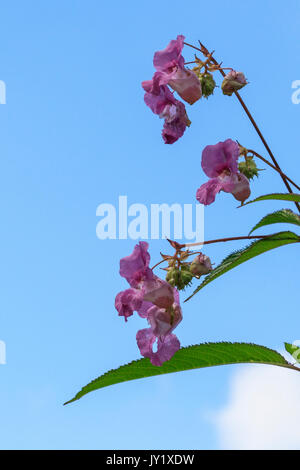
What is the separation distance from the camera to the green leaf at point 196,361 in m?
2.03

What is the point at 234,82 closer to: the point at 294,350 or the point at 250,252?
the point at 250,252

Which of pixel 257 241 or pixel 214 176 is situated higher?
pixel 214 176

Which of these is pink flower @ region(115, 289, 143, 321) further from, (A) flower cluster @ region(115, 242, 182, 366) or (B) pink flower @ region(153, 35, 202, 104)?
(B) pink flower @ region(153, 35, 202, 104)

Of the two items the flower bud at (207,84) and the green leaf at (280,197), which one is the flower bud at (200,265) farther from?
the flower bud at (207,84)

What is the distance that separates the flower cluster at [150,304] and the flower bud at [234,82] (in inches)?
24.1

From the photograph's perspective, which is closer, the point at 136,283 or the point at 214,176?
the point at 136,283

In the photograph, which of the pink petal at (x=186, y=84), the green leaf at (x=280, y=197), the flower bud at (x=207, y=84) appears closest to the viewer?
the green leaf at (x=280, y=197)

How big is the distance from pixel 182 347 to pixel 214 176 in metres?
0.53

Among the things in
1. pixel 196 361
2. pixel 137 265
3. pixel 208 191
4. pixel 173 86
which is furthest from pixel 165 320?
pixel 173 86

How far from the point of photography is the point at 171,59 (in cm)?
209

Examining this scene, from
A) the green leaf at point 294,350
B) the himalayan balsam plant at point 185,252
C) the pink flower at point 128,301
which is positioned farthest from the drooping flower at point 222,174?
the green leaf at point 294,350

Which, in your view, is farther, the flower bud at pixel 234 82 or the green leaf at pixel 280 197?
the flower bud at pixel 234 82
